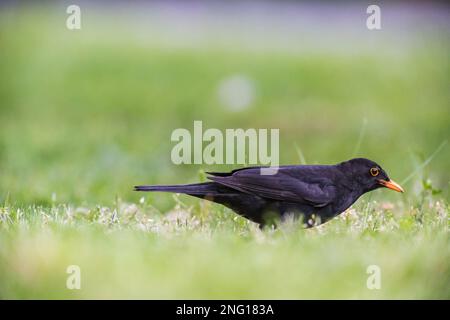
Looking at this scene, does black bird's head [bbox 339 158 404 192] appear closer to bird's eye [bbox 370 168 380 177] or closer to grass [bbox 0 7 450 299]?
bird's eye [bbox 370 168 380 177]

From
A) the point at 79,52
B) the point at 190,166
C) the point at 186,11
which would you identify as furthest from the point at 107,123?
the point at 186,11

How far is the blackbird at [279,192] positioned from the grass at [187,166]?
0.12m

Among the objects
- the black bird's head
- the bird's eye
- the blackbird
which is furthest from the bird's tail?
the bird's eye

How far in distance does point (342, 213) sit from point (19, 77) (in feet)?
28.8

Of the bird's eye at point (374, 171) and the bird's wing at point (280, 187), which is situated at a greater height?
the bird's eye at point (374, 171)

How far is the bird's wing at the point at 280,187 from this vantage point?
475cm

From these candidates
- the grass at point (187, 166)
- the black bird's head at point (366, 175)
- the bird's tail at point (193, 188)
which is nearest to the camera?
the grass at point (187, 166)

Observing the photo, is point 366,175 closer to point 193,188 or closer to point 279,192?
point 279,192

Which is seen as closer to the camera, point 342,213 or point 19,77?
point 342,213

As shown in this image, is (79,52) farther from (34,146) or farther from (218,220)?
(218,220)

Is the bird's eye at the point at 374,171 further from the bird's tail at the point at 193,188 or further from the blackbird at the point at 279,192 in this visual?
the bird's tail at the point at 193,188

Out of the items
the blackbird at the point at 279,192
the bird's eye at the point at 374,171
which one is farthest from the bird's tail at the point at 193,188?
the bird's eye at the point at 374,171

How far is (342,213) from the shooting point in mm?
5211

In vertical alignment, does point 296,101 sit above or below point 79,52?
below
